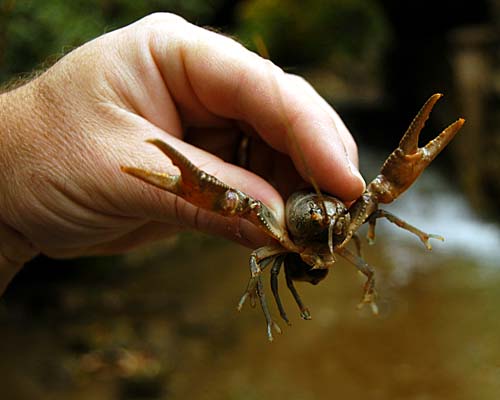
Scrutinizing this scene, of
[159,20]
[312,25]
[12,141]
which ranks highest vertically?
[159,20]

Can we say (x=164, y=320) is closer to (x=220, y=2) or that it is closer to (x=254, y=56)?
(x=254, y=56)

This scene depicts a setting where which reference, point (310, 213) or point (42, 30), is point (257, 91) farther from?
point (42, 30)

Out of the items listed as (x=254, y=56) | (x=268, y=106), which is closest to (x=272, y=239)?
(x=268, y=106)

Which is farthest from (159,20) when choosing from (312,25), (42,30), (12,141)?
(312,25)

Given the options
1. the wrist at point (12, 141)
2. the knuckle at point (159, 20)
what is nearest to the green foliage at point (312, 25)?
the knuckle at point (159, 20)

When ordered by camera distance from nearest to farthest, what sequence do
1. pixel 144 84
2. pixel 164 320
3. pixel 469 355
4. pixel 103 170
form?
pixel 103 170 → pixel 144 84 → pixel 469 355 → pixel 164 320

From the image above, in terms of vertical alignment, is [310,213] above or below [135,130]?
below
